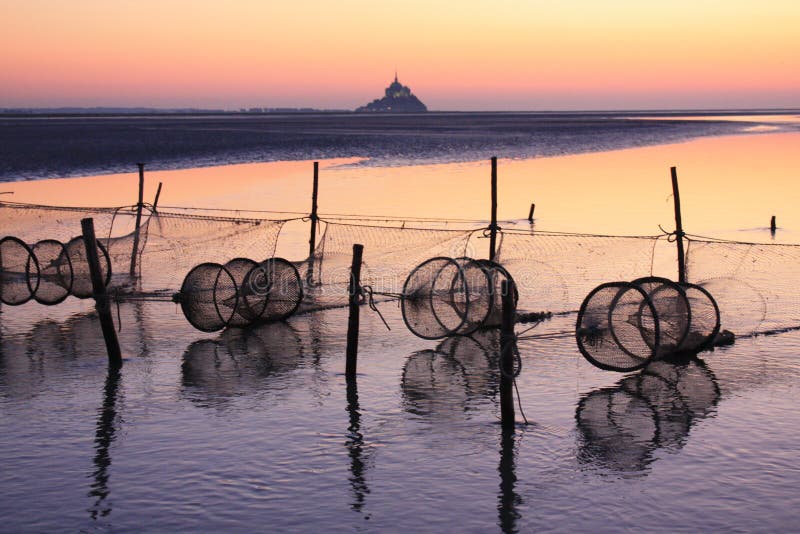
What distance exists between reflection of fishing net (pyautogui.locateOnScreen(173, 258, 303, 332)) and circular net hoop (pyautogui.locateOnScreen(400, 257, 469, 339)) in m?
2.54

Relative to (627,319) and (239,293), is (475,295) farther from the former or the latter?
(239,293)

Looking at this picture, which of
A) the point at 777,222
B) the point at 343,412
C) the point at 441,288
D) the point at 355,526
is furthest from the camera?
the point at 777,222

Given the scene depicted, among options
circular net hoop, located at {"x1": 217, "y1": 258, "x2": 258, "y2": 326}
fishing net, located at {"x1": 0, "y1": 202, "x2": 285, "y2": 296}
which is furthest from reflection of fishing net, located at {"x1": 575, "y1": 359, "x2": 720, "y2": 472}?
fishing net, located at {"x1": 0, "y1": 202, "x2": 285, "y2": 296}

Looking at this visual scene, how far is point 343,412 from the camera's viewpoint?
12.4 metres

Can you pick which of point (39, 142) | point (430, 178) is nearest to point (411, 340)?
point (430, 178)

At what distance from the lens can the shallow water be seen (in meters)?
9.43

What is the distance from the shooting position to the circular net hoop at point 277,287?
17031 millimetres

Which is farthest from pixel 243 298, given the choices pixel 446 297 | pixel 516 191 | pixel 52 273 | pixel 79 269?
pixel 516 191

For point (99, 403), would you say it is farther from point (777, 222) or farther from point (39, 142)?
point (39, 142)

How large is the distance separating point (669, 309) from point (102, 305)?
9060 millimetres

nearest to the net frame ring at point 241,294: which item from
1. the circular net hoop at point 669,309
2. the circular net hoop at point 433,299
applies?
the circular net hoop at point 433,299

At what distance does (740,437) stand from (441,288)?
238 inches

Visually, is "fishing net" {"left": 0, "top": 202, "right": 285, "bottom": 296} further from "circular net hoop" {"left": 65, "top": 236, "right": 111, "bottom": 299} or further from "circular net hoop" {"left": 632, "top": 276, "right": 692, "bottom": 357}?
"circular net hoop" {"left": 632, "top": 276, "right": 692, "bottom": 357}

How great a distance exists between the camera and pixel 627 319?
13.8 meters
